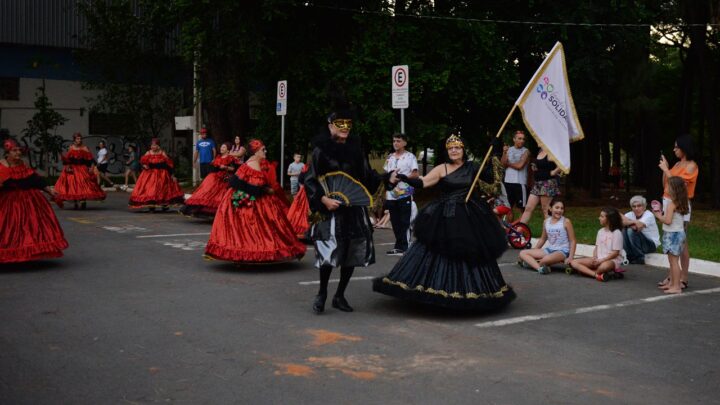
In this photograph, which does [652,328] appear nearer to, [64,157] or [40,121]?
[64,157]

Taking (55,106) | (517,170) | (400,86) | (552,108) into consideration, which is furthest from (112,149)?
(552,108)

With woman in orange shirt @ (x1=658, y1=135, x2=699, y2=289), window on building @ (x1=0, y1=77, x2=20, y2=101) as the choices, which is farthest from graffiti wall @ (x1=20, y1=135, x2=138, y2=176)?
woman in orange shirt @ (x1=658, y1=135, x2=699, y2=289)

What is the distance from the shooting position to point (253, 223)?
10773 mm

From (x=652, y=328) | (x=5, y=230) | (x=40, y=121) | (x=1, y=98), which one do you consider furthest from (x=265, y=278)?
(x=1, y=98)

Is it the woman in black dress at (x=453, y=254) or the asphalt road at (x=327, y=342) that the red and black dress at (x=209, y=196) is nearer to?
the asphalt road at (x=327, y=342)

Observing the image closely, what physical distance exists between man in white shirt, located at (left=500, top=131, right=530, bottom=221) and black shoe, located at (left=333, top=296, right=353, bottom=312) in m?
6.88

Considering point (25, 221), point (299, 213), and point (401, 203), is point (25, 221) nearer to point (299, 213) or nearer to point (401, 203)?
point (299, 213)

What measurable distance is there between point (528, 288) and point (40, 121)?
87.8 ft

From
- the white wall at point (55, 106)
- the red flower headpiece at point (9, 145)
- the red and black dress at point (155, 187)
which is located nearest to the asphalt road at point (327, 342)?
the red flower headpiece at point (9, 145)

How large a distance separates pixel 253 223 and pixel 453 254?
11.8 ft

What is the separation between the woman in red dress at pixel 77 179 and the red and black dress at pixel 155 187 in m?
1.10

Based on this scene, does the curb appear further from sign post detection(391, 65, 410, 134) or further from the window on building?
the window on building

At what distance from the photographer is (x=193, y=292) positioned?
9039 mm

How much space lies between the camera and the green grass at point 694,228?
43.1ft
